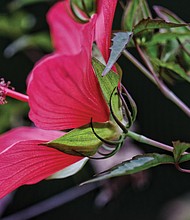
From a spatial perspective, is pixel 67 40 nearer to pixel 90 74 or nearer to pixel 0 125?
pixel 90 74

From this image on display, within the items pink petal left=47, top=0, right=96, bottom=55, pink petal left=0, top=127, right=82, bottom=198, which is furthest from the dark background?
pink petal left=0, top=127, right=82, bottom=198

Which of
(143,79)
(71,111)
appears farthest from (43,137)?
(143,79)

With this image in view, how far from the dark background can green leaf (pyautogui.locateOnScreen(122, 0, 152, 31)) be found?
1.03 metres

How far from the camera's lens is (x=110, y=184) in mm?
753

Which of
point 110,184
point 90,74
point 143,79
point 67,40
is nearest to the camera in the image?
point 90,74

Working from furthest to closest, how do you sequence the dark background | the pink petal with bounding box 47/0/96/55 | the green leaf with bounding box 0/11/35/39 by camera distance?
the dark background → the green leaf with bounding box 0/11/35/39 → the pink petal with bounding box 47/0/96/55

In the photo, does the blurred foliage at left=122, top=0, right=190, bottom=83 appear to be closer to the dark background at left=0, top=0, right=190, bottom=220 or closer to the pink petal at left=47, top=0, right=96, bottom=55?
the pink petal at left=47, top=0, right=96, bottom=55

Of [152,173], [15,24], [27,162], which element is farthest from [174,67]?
[152,173]

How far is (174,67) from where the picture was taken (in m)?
0.39

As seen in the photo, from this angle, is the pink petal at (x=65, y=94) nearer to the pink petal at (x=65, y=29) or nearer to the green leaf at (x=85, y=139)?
the green leaf at (x=85, y=139)

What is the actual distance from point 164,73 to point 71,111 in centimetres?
10

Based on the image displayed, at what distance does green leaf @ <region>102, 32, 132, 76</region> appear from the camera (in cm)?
29

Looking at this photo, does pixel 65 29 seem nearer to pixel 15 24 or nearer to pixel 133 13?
pixel 133 13

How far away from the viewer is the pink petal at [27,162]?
12.7 inches
